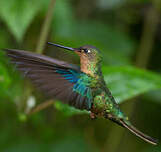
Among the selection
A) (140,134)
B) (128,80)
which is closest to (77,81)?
(140,134)

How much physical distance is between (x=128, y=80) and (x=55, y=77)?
2.17ft

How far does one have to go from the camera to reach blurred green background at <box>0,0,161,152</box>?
2.08 meters

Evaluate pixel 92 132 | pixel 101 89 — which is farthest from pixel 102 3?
pixel 101 89

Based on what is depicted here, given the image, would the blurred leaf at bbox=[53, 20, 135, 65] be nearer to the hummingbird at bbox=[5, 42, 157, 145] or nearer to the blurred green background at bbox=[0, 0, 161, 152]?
the blurred green background at bbox=[0, 0, 161, 152]

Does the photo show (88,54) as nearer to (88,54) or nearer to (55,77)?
(88,54)

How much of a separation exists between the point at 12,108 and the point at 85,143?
612mm

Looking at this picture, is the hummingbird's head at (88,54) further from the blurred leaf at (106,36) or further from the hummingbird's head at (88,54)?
the blurred leaf at (106,36)

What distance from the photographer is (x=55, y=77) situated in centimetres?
106

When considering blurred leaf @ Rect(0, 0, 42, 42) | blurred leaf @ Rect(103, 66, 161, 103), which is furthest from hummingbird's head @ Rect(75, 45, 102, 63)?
blurred leaf @ Rect(0, 0, 42, 42)

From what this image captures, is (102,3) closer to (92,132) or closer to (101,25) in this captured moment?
(101,25)

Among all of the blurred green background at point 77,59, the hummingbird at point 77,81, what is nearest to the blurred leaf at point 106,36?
the blurred green background at point 77,59

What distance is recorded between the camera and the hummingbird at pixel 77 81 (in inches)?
39.6

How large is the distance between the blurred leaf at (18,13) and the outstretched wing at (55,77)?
0.64m

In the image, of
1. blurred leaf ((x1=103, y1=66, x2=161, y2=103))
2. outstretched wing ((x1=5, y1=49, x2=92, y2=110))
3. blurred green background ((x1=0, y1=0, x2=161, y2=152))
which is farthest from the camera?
blurred green background ((x1=0, y1=0, x2=161, y2=152))
